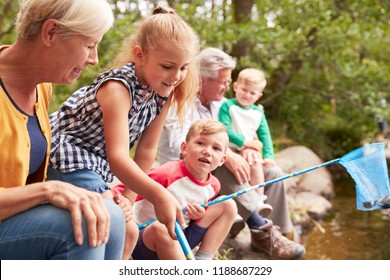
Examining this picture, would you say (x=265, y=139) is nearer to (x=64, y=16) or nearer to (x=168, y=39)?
(x=168, y=39)

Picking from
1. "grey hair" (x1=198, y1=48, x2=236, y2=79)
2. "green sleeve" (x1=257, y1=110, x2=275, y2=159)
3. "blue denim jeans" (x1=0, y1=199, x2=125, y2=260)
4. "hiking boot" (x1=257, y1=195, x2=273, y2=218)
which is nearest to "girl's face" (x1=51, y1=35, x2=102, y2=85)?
"blue denim jeans" (x1=0, y1=199, x2=125, y2=260)

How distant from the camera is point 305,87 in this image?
8750mm

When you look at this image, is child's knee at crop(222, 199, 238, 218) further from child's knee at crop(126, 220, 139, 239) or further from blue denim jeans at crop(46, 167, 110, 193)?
blue denim jeans at crop(46, 167, 110, 193)

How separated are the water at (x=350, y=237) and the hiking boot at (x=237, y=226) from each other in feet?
2.11

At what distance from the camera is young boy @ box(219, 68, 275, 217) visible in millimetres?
3881

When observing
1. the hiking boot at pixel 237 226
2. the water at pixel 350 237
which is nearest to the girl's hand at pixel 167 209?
the hiking boot at pixel 237 226

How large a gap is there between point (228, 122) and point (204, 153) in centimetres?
108

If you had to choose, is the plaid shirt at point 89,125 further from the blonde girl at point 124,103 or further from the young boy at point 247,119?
the young boy at point 247,119

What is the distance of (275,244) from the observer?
3.76m

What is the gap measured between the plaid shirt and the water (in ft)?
7.45

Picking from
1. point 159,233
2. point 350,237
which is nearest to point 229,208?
point 159,233

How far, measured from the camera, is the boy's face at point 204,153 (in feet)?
9.46

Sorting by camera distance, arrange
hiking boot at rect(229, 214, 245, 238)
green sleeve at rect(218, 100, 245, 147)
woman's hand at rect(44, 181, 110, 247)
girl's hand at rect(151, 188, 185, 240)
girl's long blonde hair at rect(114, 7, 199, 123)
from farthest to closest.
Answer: green sleeve at rect(218, 100, 245, 147) < hiking boot at rect(229, 214, 245, 238) < girl's long blonde hair at rect(114, 7, 199, 123) < girl's hand at rect(151, 188, 185, 240) < woman's hand at rect(44, 181, 110, 247)
